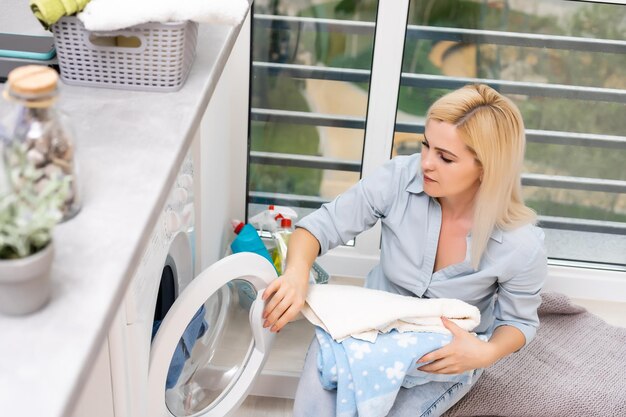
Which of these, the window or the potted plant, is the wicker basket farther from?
the window

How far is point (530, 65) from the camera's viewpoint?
96.1 inches

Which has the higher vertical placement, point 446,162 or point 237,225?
point 446,162

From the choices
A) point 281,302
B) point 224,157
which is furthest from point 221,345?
point 224,157

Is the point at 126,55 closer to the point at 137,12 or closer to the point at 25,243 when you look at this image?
the point at 137,12

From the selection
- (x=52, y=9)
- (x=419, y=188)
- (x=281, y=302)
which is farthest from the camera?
(x=419, y=188)

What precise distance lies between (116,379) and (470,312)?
82 cm

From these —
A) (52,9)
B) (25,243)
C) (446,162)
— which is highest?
(52,9)

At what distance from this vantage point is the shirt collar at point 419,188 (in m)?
1.76

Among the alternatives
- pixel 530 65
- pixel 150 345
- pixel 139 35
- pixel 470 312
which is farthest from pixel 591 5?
pixel 150 345

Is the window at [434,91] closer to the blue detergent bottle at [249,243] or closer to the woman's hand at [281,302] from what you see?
the blue detergent bottle at [249,243]

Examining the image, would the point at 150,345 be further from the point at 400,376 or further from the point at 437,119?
the point at 437,119

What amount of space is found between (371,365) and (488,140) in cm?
54

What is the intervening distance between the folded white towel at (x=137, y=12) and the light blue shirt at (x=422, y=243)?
0.61 metres

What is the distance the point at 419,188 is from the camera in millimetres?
1793
